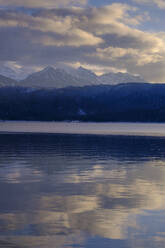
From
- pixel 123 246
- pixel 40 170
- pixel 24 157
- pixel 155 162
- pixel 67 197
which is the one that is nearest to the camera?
pixel 123 246

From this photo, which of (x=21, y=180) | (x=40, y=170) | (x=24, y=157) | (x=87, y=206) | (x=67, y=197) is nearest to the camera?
(x=87, y=206)

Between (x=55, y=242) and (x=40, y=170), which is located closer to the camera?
(x=55, y=242)

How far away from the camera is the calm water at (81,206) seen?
1472cm

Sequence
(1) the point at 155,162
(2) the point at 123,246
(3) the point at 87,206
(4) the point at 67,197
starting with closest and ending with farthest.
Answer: (2) the point at 123,246
(3) the point at 87,206
(4) the point at 67,197
(1) the point at 155,162

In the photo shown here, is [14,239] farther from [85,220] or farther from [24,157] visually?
[24,157]

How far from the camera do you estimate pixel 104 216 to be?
58.1ft

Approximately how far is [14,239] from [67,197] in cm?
743

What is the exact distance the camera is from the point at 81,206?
19.5 metres

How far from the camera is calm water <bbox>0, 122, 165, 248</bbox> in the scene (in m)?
14.7

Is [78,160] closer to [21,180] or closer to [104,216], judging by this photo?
[21,180]

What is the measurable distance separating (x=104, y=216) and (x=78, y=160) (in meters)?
20.9

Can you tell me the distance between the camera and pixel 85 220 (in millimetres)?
17125

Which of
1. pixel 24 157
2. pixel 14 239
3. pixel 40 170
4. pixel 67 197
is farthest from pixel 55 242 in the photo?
pixel 24 157

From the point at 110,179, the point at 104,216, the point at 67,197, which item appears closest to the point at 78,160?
the point at 110,179
